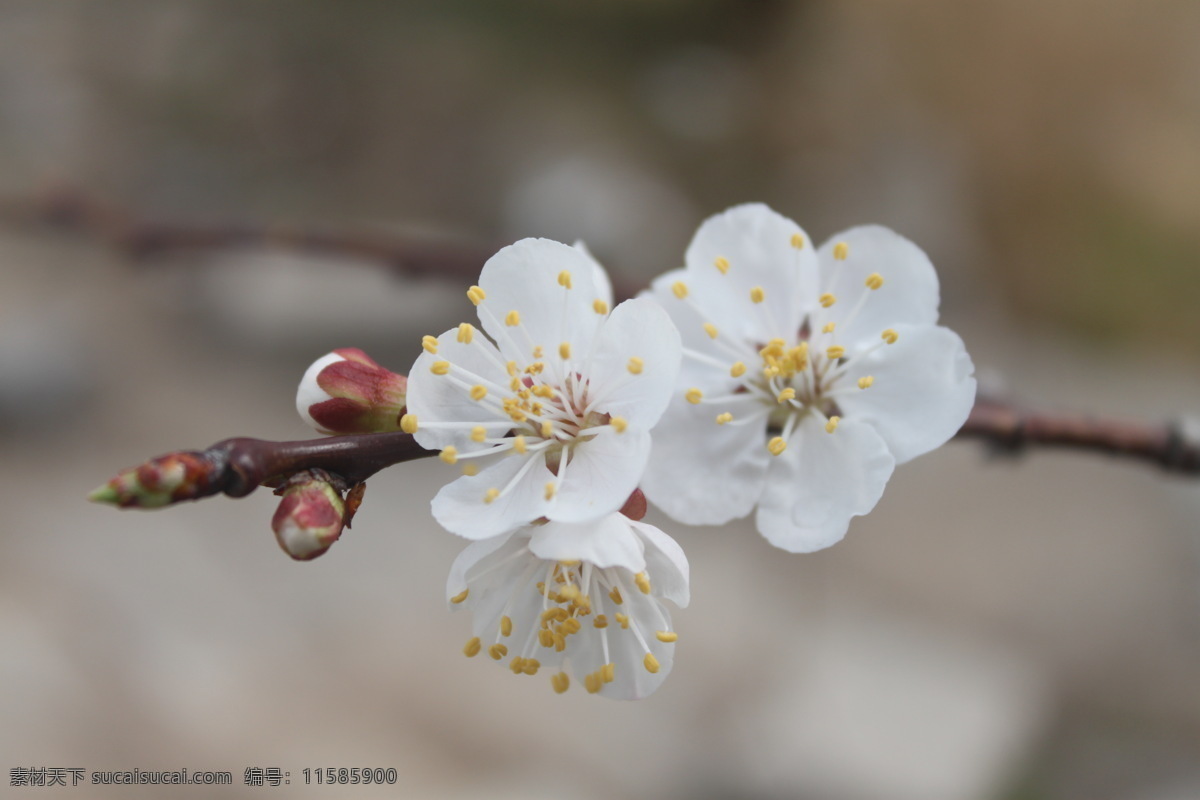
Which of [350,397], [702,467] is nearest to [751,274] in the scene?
[702,467]

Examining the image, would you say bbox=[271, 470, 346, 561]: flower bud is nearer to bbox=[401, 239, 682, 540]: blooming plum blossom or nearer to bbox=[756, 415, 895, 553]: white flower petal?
bbox=[401, 239, 682, 540]: blooming plum blossom

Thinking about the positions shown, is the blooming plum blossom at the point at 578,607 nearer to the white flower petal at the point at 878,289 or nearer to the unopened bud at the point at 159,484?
the unopened bud at the point at 159,484

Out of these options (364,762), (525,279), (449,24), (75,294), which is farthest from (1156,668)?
(75,294)

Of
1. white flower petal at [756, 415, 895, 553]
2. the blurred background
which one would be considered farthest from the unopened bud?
the blurred background

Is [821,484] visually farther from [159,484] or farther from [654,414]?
[159,484]

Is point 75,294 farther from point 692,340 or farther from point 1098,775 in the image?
point 1098,775

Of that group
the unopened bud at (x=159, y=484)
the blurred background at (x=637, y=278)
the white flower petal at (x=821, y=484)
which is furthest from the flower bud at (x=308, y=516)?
the blurred background at (x=637, y=278)
